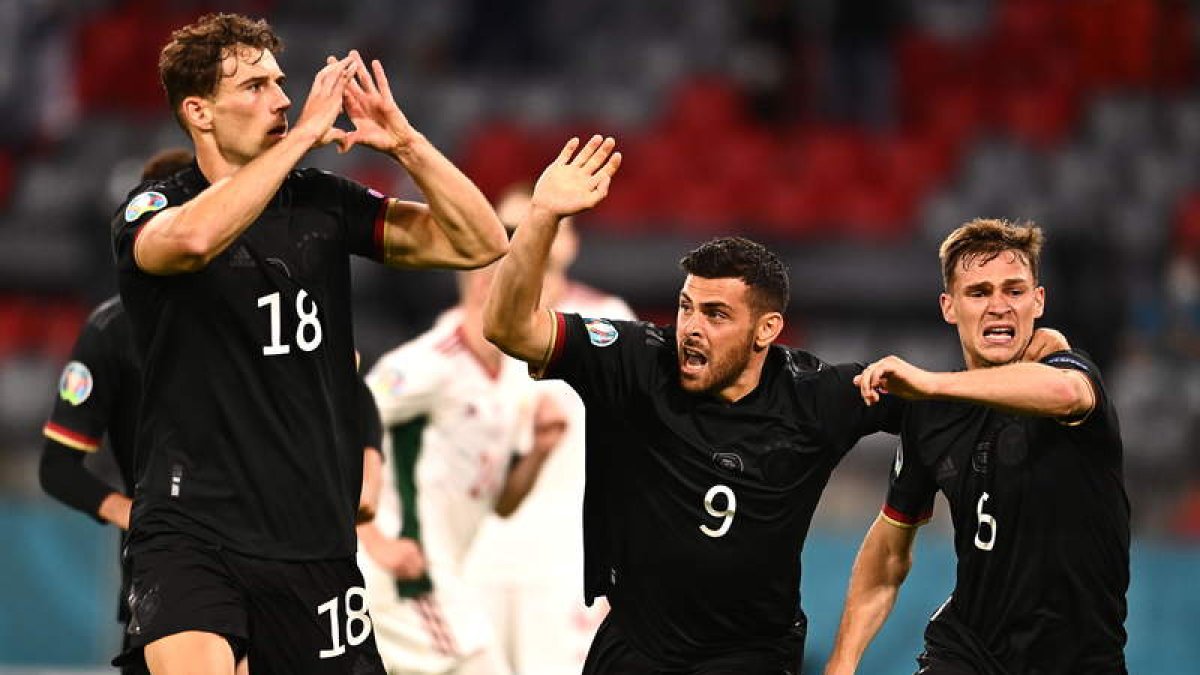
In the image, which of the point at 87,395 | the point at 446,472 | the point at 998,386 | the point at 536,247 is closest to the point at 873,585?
the point at 998,386

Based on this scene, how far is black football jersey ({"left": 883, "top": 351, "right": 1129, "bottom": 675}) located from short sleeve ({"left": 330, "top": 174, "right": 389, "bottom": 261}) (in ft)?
5.72

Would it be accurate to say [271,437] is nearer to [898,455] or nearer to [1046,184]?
[898,455]

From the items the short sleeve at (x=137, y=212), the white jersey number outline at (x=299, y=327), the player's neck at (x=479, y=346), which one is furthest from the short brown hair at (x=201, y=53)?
the player's neck at (x=479, y=346)

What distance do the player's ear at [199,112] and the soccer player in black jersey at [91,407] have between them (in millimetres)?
975

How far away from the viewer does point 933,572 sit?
9703 millimetres

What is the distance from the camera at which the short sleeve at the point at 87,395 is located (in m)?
5.82

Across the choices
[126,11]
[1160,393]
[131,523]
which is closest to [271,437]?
[131,523]

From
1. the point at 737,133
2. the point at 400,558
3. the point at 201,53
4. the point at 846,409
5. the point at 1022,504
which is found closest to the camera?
the point at 201,53

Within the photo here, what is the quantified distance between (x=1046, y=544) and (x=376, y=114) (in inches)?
83.9

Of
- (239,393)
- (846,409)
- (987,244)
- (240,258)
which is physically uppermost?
(987,244)

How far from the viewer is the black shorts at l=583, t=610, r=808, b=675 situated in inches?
202

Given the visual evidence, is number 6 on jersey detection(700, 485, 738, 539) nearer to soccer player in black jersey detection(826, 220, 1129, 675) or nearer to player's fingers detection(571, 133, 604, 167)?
soccer player in black jersey detection(826, 220, 1129, 675)

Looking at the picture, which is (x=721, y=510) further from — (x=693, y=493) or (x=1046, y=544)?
(x=1046, y=544)

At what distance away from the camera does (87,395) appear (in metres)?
5.82
